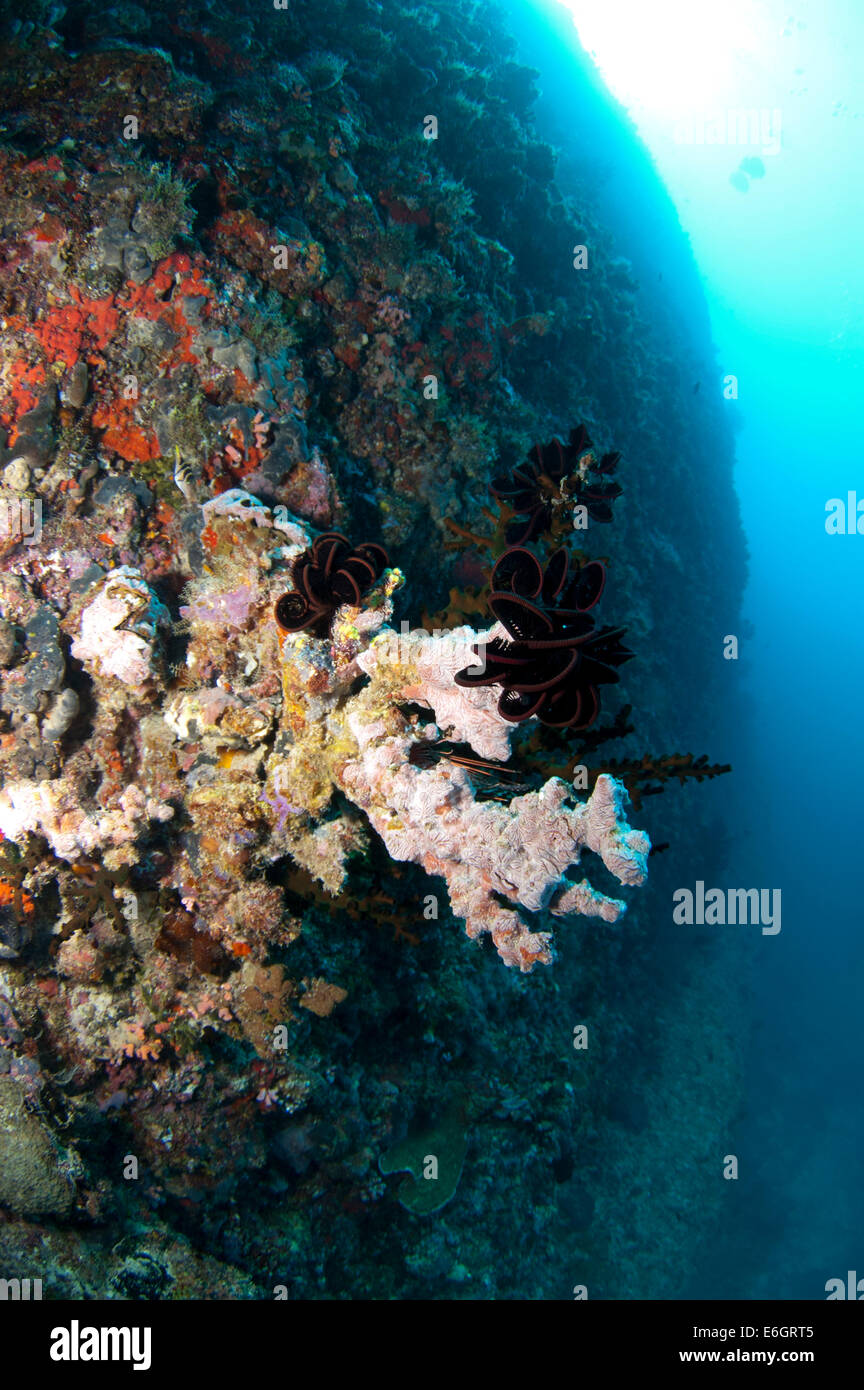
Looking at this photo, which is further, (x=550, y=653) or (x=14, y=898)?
(x=14, y=898)

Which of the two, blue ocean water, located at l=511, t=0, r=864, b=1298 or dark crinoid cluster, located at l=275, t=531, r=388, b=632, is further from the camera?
blue ocean water, located at l=511, t=0, r=864, b=1298

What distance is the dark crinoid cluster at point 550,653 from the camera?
264 cm

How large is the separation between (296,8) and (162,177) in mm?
5992

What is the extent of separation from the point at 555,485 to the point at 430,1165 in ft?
24.1

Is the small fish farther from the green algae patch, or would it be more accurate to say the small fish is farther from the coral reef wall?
the green algae patch

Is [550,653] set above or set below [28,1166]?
above

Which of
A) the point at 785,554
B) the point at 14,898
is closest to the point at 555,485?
the point at 14,898

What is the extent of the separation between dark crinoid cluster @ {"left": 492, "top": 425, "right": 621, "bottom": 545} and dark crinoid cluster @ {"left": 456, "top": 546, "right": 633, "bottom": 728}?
112 cm

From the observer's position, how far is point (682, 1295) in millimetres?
12500

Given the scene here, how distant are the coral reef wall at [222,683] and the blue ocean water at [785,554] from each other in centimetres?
1383

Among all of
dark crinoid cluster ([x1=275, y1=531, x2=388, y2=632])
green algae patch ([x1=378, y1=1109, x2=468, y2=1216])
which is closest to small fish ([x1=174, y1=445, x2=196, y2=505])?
dark crinoid cluster ([x1=275, y1=531, x2=388, y2=632])

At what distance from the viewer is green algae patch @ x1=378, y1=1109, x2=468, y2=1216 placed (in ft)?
21.7

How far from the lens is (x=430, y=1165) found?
6.75m

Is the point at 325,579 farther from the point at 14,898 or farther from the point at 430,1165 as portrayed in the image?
the point at 430,1165
